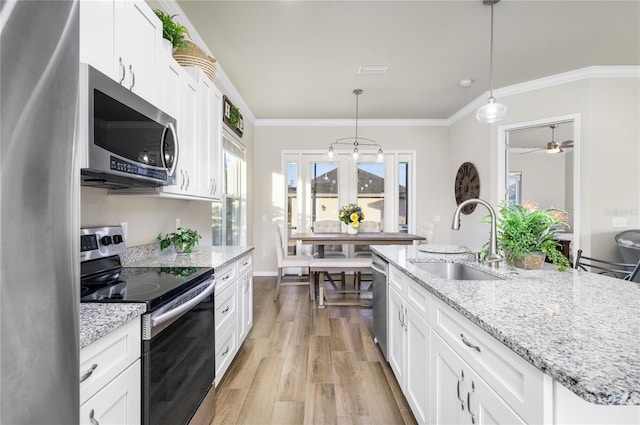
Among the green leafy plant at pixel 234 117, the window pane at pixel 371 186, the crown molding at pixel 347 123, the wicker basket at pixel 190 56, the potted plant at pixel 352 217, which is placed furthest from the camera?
the window pane at pixel 371 186

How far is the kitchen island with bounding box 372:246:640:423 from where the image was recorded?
1.97 ft

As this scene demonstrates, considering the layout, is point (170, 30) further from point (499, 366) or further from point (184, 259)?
point (499, 366)

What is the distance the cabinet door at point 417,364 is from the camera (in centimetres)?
140

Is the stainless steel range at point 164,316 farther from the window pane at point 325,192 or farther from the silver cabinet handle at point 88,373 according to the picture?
the window pane at point 325,192

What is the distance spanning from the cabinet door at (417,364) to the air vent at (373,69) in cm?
273

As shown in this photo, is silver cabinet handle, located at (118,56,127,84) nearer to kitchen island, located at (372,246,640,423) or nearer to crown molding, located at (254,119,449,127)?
kitchen island, located at (372,246,640,423)

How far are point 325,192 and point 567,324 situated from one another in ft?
15.2

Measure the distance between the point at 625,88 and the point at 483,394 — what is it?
14.3 ft

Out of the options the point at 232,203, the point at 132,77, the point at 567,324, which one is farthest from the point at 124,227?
the point at 232,203

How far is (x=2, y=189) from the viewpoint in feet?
1.39

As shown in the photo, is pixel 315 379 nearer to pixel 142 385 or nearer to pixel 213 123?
pixel 142 385

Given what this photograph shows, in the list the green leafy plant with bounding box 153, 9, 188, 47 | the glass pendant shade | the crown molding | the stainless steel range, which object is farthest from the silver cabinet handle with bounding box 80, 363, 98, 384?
the crown molding

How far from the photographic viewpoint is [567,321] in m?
0.88

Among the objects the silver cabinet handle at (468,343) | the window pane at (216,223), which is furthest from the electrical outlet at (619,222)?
the window pane at (216,223)
